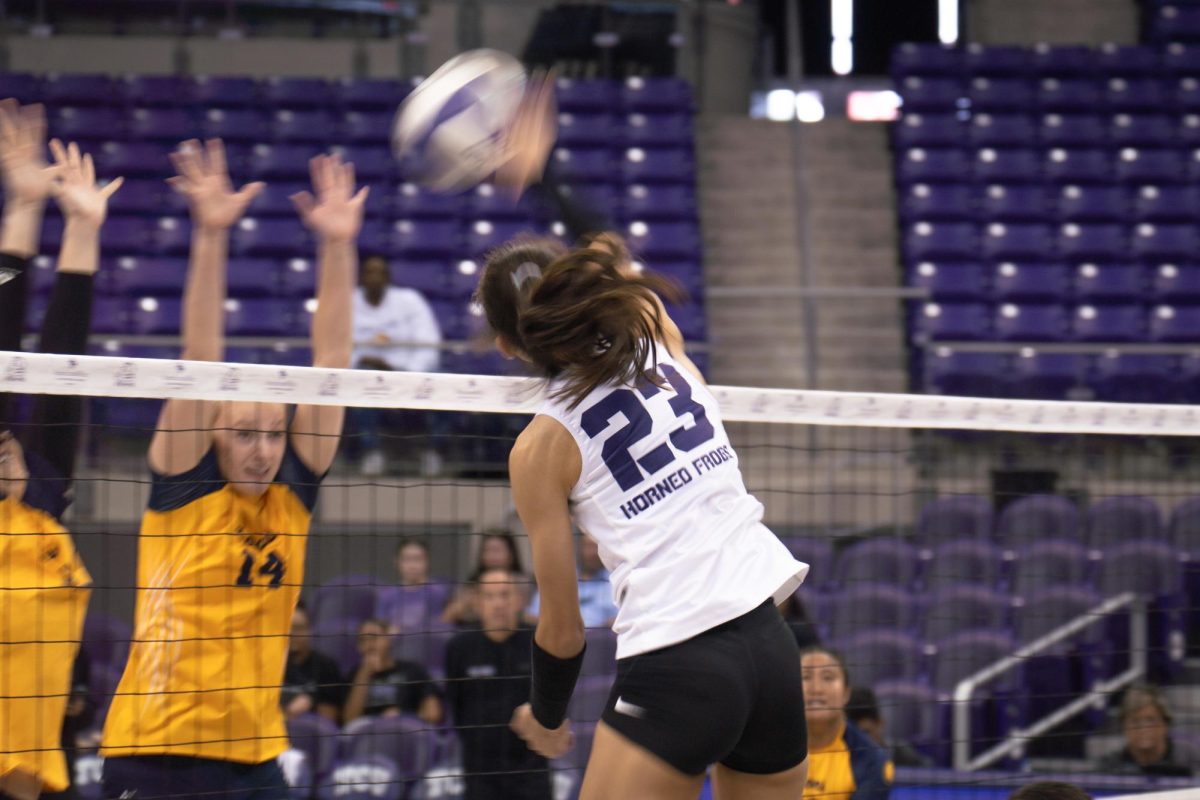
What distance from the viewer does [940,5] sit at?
1579cm

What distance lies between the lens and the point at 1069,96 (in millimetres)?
13227

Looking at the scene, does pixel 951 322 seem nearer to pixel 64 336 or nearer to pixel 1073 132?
pixel 1073 132

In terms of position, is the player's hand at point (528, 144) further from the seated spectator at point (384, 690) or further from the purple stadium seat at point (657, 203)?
the purple stadium seat at point (657, 203)

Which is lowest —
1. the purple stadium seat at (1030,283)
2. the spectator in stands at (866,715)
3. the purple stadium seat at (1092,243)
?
the spectator in stands at (866,715)

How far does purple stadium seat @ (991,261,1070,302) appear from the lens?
11391 mm

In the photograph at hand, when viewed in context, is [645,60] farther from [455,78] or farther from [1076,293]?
[455,78]

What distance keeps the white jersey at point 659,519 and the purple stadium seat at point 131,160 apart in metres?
10.1

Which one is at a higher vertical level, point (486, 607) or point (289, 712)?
point (486, 607)

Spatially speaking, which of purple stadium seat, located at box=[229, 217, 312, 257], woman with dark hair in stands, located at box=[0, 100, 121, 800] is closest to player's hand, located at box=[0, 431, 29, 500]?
woman with dark hair in stands, located at box=[0, 100, 121, 800]

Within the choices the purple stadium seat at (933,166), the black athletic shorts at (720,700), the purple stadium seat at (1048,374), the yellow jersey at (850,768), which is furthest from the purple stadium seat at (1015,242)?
the black athletic shorts at (720,700)

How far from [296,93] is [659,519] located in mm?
10984

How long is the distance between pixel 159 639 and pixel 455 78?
1766mm

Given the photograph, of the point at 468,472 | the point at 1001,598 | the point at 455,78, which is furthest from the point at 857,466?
the point at 455,78

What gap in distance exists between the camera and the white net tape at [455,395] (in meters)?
3.15
